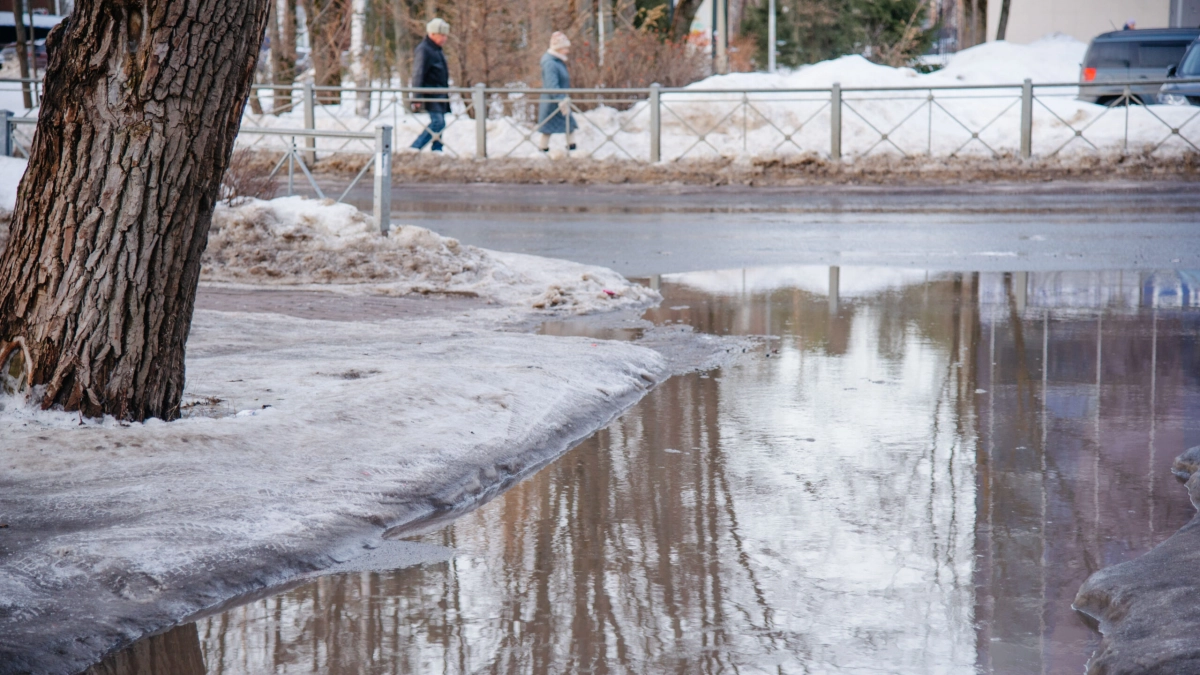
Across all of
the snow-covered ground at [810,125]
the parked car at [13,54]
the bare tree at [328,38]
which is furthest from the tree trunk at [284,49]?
the parked car at [13,54]

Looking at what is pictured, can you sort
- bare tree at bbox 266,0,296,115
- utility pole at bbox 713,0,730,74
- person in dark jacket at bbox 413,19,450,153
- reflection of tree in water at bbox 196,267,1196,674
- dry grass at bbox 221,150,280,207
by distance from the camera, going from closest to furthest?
reflection of tree in water at bbox 196,267,1196,674, dry grass at bbox 221,150,280,207, person in dark jacket at bbox 413,19,450,153, bare tree at bbox 266,0,296,115, utility pole at bbox 713,0,730,74

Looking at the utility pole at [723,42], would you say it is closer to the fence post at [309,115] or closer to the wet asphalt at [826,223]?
the fence post at [309,115]

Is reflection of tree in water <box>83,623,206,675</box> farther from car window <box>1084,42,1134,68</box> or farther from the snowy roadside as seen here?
car window <box>1084,42,1134,68</box>

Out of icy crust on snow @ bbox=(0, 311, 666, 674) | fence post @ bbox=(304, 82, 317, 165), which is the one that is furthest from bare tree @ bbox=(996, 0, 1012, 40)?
icy crust on snow @ bbox=(0, 311, 666, 674)

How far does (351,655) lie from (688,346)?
4292mm

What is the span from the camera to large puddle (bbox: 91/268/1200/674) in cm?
320

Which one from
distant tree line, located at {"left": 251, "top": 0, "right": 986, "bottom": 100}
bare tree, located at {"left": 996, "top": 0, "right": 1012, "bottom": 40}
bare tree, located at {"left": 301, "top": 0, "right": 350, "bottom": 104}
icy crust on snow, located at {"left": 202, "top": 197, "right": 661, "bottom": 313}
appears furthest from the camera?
bare tree, located at {"left": 996, "top": 0, "right": 1012, "bottom": 40}

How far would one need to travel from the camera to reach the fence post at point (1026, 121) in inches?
732

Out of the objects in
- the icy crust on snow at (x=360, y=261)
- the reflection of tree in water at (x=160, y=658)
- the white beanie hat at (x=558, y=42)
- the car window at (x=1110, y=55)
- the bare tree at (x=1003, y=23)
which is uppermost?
the bare tree at (x=1003, y=23)

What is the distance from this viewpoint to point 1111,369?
6512 mm

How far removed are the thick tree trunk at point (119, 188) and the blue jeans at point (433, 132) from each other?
1591 cm

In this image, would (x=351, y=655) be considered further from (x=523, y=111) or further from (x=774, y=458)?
(x=523, y=111)

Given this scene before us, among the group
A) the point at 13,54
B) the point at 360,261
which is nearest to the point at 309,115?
the point at 360,261

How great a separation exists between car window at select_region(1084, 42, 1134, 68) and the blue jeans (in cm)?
1172
